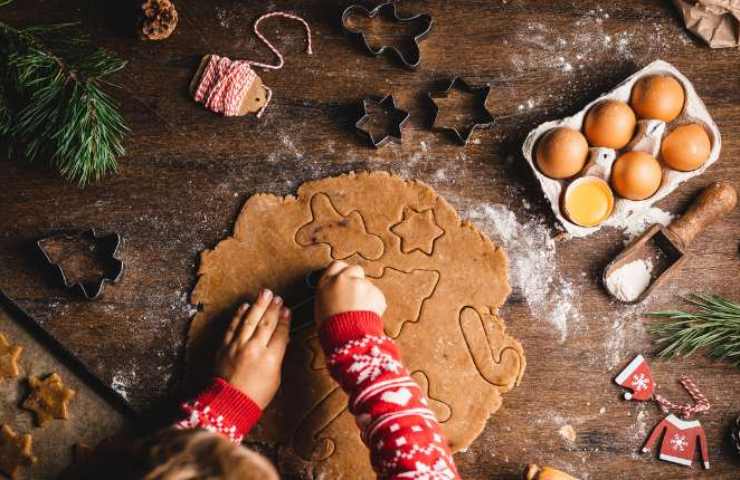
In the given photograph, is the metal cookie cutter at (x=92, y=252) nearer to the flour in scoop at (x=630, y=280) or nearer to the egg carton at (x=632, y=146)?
the egg carton at (x=632, y=146)

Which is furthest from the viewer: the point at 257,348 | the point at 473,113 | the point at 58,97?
the point at 473,113

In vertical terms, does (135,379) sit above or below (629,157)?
below

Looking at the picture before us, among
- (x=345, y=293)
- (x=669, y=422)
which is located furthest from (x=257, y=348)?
(x=669, y=422)

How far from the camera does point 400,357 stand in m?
1.31

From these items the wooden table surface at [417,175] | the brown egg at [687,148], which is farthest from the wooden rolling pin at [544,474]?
the brown egg at [687,148]

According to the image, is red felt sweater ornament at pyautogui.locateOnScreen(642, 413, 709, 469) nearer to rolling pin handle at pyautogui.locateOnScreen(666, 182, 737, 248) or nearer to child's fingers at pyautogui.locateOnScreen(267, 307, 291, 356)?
rolling pin handle at pyautogui.locateOnScreen(666, 182, 737, 248)

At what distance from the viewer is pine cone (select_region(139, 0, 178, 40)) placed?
1321mm

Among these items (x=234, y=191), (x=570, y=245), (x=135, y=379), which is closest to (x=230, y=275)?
(x=234, y=191)

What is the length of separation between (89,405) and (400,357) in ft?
2.23

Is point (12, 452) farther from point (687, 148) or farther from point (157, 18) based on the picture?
point (687, 148)

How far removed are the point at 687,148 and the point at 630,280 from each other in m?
0.30

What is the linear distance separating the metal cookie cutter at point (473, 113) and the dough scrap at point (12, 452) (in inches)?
43.6

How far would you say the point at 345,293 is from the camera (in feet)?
4.15

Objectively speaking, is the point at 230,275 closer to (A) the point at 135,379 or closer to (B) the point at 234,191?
(B) the point at 234,191
